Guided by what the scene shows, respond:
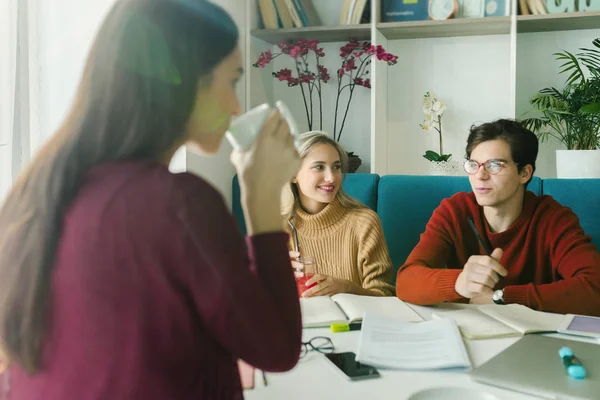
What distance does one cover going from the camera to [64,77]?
4.91 ft

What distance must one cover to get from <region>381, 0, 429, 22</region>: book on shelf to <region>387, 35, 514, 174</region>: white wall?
0.23 m

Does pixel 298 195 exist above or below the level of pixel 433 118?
below

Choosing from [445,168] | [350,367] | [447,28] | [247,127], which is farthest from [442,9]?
[247,127]

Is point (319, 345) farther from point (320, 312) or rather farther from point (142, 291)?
point (142, 291)

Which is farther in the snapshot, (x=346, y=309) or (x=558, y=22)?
(x=558, y=22)

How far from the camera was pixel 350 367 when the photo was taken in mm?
903

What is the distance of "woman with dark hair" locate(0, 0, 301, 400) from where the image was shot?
39 centimetres

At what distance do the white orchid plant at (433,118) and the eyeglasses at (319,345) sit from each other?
5.57 feet

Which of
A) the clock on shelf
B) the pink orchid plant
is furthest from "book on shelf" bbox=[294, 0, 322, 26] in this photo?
the clock on shelf

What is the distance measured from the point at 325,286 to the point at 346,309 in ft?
0.81

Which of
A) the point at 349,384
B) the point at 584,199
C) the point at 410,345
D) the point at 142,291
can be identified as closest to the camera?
the point at 142,291

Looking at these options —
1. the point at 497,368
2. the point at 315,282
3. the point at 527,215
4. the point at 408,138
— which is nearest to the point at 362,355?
the point at 497,368

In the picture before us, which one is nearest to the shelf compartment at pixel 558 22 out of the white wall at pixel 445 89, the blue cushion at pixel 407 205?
the white wall at pixel 445 89

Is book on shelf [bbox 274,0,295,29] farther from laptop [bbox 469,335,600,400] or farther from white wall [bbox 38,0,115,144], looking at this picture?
laptop [bbox 469,335,600,400]
